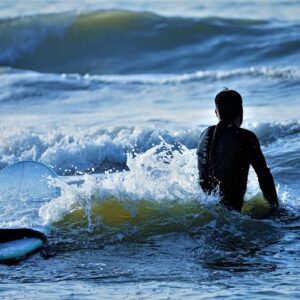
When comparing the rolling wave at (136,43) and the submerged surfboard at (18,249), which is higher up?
the rolling wave at (136,43)

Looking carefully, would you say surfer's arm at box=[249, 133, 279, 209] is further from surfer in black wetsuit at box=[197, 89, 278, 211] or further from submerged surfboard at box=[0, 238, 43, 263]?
submerged surfboard at box=[0, 238, 43, 263]

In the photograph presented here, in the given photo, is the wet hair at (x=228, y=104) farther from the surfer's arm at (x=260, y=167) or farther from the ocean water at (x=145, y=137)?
the ocean water at (x=145, y=137)

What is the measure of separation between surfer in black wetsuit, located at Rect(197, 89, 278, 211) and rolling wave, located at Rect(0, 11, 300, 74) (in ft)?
35.8

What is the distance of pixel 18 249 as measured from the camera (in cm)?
730

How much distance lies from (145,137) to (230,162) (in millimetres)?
5068

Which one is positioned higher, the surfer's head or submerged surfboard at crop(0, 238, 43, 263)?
the surfer's head

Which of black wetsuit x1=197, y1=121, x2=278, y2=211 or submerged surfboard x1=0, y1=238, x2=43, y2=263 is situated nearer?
submerged surfboard x1=0, y1=238, x2=43, y2=263

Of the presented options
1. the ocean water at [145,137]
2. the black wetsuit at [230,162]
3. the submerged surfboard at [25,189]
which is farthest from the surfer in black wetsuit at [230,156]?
the submerged surfboard at [25,189]

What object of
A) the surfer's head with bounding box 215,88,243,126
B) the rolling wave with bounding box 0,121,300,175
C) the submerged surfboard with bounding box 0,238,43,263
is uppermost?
the surfer's head with bounding box 215,88,243,126

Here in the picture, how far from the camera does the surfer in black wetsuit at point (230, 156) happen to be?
789 cm

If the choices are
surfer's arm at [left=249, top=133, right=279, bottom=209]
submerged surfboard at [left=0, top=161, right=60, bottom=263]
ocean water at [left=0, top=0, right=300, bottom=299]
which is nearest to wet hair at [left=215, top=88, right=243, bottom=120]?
surfer's arm at [left=249, top=133, right=279, bottom=209]

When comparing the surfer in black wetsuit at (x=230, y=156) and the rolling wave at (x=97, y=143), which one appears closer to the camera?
the surfer in black wetsuit at (x=230, y=156)

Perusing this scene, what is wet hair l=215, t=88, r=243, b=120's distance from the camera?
7824 mm

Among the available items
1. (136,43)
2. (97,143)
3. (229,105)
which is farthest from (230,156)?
(136,43)
